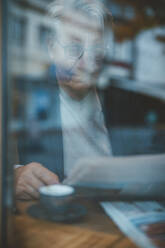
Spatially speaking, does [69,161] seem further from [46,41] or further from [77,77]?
[46,41]

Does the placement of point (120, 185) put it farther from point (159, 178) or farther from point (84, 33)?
point (84, 33)

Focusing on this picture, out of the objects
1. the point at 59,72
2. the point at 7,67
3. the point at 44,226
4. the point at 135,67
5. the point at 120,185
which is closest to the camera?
the point at 7,67

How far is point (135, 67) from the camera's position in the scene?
3049 millimetres

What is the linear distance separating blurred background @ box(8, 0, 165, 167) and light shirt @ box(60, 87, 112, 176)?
0.09 meters

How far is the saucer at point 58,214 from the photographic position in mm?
587

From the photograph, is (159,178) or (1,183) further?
(159,178)

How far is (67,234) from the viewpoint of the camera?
557mm

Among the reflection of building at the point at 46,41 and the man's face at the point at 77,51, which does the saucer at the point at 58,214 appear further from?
the man's face at the point at 77,51

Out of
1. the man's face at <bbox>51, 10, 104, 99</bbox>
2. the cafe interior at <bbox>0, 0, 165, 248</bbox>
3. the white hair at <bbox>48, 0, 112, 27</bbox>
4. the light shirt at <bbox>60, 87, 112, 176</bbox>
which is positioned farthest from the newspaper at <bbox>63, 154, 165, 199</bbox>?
the white hair at <bbox>48, 0, 112, 27</bbox>

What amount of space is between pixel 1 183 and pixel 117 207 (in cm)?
32

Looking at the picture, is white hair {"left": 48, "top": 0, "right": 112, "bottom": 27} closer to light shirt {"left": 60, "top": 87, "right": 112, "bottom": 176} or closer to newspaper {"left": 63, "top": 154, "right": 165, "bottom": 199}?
light shirt {"left": 60, "top": 87, "right": 112, "bottom": 176}

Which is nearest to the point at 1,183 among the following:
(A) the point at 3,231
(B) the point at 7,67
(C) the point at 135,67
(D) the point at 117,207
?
(A) the point at 3,231

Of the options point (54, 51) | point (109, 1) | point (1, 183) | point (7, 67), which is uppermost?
point (109, 1)

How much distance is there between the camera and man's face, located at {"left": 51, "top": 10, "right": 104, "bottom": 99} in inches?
43.0
